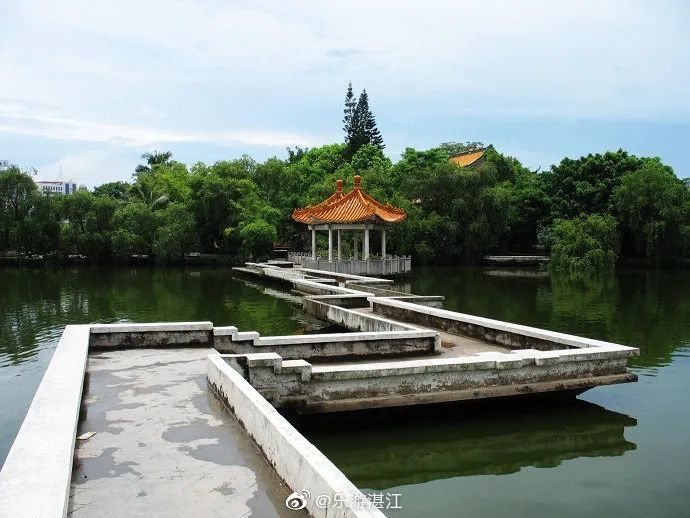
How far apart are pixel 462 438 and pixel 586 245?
104ft

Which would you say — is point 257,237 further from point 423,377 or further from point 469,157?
point 423,377

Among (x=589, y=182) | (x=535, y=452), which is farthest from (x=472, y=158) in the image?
(x=535, y=452)

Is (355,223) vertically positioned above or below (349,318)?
above

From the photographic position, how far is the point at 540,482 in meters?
6.40

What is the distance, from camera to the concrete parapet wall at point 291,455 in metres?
3.75

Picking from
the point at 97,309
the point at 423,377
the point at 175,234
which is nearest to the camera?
the point at 423,377

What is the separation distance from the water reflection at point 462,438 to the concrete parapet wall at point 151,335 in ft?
8.35

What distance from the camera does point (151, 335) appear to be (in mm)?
9586

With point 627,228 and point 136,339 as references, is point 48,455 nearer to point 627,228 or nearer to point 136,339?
point 136,339

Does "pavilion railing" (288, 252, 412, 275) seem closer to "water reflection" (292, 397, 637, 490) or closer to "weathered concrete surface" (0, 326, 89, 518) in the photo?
"water reflection" (292, 397, 637, 490)

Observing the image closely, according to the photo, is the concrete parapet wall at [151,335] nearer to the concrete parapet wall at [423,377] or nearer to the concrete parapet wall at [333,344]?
the concrete parapet wall at [333,344]

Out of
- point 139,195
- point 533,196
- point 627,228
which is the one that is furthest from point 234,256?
point 627,228

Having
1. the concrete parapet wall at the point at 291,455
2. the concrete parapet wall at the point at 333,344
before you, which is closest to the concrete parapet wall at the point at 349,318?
the concrete parapet wall at the point at 333,344

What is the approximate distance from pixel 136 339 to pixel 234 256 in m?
31.9
